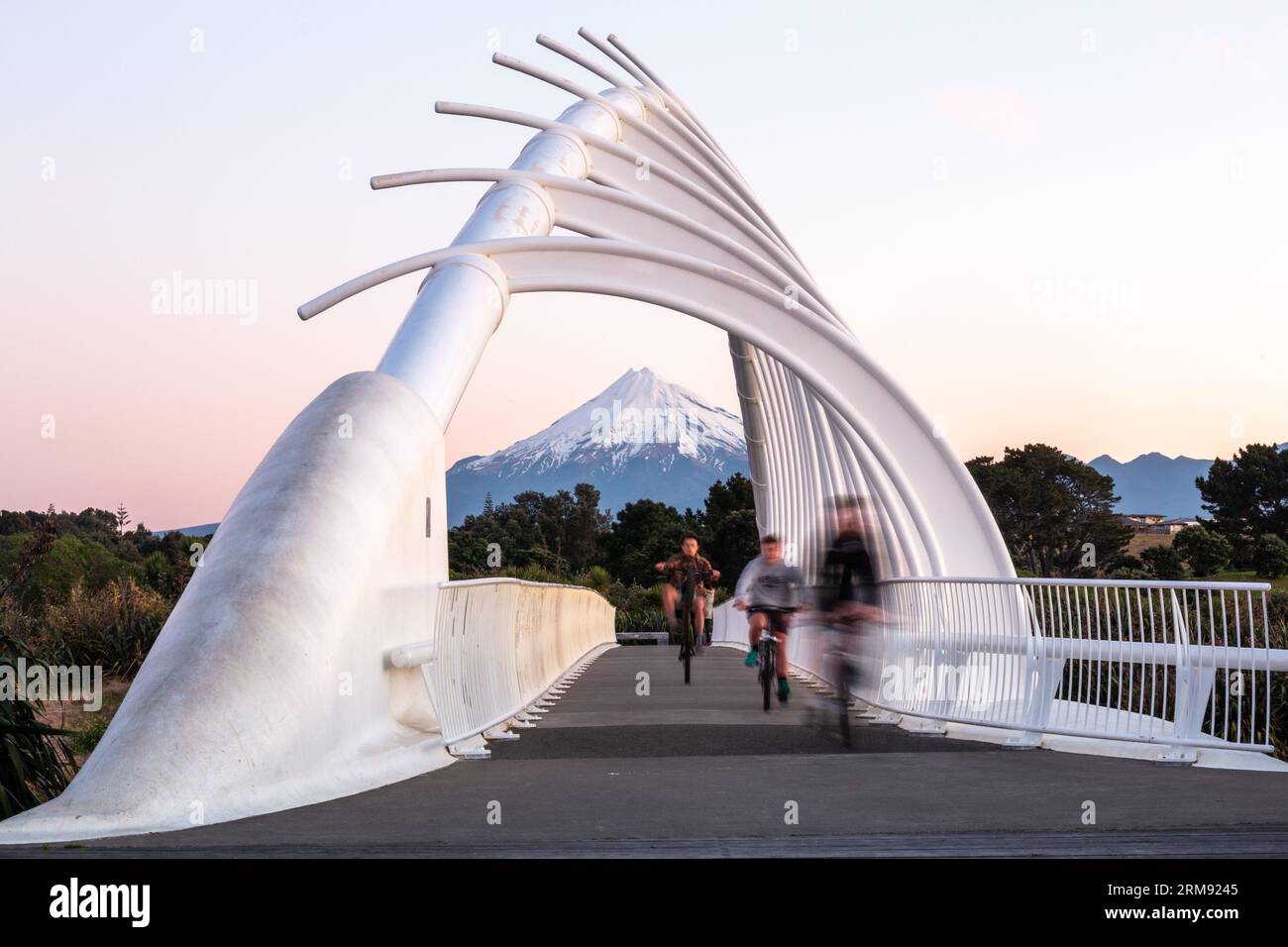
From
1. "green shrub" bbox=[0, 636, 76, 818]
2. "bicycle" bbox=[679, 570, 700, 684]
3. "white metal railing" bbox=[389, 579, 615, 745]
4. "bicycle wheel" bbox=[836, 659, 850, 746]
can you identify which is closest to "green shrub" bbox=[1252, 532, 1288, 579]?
"bicycle" bbox=[679, 570, 700, 684]

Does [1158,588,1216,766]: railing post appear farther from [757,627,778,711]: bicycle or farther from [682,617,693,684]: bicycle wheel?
[682,617,693,684]: bicycle wheel

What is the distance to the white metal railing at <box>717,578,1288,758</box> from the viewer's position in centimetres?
967

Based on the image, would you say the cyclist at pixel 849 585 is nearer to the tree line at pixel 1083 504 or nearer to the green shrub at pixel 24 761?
the green shrub at pixel 24 761

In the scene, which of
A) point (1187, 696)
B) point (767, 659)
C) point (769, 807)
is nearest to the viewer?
point (769, 807)

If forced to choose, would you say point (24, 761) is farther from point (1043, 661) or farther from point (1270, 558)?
point (1270, 558)

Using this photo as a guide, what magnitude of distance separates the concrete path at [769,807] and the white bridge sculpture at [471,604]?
1.29ft

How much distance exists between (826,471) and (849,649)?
50.6 feet

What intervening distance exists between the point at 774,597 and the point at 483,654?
127 inches

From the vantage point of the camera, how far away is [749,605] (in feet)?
46.2

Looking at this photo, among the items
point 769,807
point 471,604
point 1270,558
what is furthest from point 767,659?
point 1270,558

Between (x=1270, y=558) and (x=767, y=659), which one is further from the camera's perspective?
(x=1270, y=558)

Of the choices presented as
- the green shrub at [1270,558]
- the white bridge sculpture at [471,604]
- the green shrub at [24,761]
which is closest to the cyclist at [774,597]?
the white bridge sculpture at [471,604]

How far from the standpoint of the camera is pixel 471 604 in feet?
38.2
